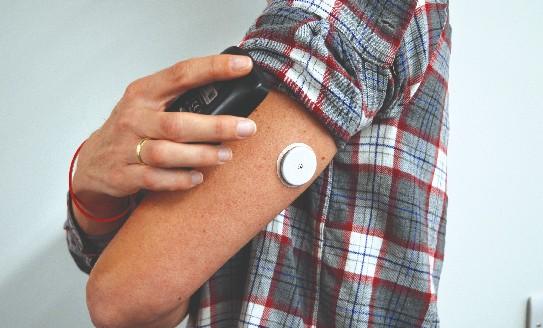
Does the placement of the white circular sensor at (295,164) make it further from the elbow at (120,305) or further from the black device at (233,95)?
the elbow at (120,305)

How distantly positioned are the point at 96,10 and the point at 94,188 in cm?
47

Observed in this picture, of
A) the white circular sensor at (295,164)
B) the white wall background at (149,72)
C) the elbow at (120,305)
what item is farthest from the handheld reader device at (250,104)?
the white wall background at (149,72)

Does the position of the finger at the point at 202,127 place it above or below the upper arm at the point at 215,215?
above

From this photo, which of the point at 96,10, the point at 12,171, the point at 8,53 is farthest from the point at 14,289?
the point at 96,10

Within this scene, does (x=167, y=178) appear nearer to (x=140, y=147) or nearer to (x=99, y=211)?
(x=140, y=147)

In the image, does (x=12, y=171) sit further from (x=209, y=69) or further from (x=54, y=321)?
(x=209, y=69)

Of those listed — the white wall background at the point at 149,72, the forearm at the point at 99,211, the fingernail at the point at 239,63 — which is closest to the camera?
the fingernail at the point at 239,63

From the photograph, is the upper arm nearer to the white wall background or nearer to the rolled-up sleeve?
the rolled-up sleeve

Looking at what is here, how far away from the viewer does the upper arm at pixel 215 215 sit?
385mm

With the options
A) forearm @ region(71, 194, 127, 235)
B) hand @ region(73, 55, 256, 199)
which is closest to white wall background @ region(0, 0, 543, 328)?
forearm @ region(71, 194, 127, 235)

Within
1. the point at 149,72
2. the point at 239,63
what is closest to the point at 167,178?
the point at 239,63

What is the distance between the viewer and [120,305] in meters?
0.41

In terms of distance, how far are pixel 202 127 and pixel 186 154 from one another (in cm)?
3

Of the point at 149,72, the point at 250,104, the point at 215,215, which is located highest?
the point at 149,72
